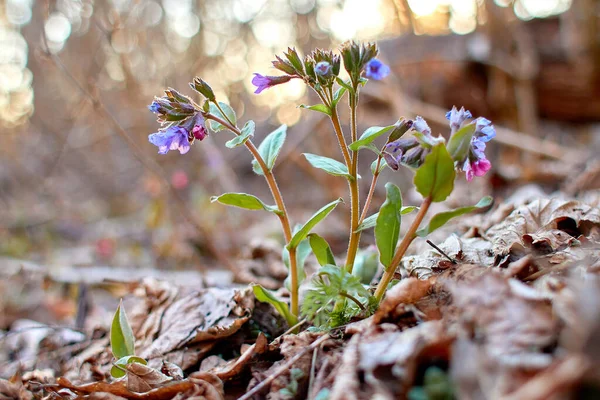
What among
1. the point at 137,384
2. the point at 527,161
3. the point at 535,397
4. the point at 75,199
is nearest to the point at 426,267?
the point at 535,397

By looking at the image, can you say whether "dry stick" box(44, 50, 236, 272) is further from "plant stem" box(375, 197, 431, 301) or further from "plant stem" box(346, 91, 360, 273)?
"plant stem" box(375, 197, 431, 301)

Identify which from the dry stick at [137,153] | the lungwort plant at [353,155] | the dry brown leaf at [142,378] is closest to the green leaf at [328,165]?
the lungwort plant at [353,155]

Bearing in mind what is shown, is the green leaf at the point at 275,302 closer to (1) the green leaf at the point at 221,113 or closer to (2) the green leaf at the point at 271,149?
(2) the green leaf at the point at 271,149

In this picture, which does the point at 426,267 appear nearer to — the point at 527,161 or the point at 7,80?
the point at 527,161

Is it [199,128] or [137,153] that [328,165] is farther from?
[137,153]

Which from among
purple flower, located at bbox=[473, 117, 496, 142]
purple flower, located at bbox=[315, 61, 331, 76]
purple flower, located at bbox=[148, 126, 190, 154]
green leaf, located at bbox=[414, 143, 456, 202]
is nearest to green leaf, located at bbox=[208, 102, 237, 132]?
purple flower, located at bbox=[148, 126, 190, 154]

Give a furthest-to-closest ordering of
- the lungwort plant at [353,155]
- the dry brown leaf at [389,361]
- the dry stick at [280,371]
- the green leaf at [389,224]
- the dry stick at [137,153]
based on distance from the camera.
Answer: the dry stick at [137,153] < the green leaf at [389,224] < the lungwort plant at [353,155] < the dry stick at [280,371] < the dry brown leaf at [389,361]
